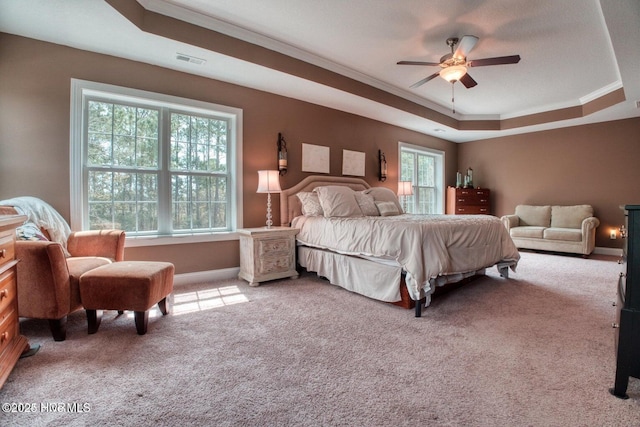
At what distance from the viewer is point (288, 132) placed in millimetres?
4289

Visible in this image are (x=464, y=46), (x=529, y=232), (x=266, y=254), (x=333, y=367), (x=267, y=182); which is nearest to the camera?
(x=333, y=367)

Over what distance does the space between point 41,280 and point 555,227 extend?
24.6 ft

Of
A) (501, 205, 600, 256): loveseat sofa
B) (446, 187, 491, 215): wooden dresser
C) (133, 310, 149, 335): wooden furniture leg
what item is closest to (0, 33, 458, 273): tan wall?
(133, 310, 149, 335): wooden furniture leg

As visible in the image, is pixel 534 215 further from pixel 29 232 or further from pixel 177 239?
pixel 29 232

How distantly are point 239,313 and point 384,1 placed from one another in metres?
3.08

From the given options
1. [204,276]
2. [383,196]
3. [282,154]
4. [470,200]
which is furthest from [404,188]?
[204,276]

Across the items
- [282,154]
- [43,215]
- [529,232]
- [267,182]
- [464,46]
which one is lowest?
[529,232]

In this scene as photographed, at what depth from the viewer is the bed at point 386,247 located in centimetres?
253

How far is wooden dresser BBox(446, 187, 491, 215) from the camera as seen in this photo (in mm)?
6703

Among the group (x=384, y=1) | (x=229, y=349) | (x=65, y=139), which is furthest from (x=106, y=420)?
(x=384, y=1)

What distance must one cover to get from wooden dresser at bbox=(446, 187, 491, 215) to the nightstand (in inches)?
183

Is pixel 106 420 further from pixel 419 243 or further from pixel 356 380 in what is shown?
pixel 419 243

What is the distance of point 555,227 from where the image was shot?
5711 mm

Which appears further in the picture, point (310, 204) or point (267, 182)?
point (310, 204)
